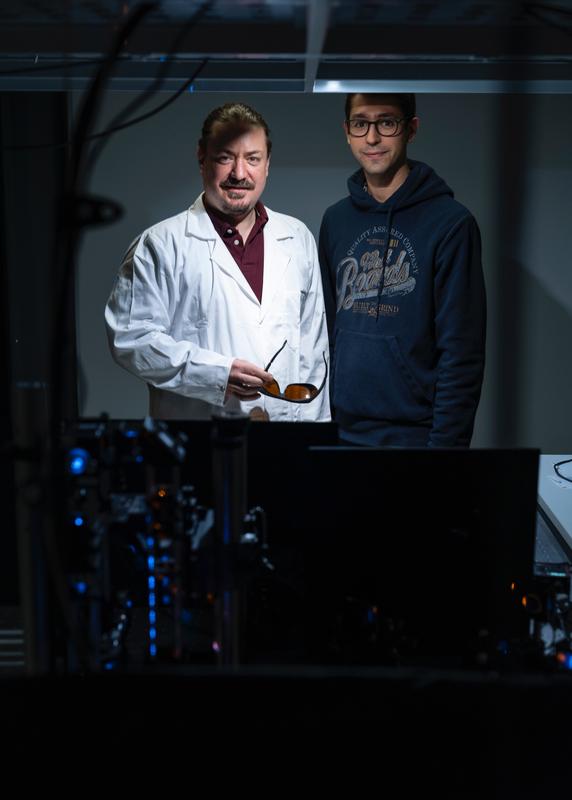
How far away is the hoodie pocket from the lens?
2.47 m

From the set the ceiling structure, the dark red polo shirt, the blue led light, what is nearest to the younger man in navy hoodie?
the dark red polo shirt

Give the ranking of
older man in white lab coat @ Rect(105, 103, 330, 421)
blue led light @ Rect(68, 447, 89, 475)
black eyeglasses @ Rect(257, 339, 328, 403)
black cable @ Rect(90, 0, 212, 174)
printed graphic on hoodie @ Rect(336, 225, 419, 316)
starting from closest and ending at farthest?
black cable @ Rect(90, 0, 212, 174) < blue led light @ Rect(68, 447, 89, 475) < black eyeglasses @ Rect(257, 339, 328, 403) < older man in white lab coat @ Rect(105, 103, 330, 421) < printed graphic on hoodie @ Rect(336, 225, 419, 316)

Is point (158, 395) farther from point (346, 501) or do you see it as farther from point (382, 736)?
point (382, 736)

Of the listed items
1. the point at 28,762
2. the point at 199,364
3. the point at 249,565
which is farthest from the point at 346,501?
the point at 199,364

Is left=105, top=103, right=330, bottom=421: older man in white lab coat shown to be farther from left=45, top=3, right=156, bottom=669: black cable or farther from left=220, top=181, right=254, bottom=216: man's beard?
left=45, top=3, right=156, bottom=669: black cable

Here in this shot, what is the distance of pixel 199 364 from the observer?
2289mm

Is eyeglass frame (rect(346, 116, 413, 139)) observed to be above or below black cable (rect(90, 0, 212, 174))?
above

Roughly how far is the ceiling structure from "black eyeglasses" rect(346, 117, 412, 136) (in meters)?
0.99

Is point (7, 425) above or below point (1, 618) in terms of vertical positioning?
above

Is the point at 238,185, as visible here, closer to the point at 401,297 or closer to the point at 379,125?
the point at 379,125

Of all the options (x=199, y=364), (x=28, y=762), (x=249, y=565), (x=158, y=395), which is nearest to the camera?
(x=28, y=762)

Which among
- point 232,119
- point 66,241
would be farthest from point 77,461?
point 232,119

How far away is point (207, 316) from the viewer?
2449mm

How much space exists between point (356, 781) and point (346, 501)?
42 centimetres
